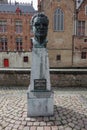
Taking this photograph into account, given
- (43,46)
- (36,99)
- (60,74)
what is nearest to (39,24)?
(43,46)

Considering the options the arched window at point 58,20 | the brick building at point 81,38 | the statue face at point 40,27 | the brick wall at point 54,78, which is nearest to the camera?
the statue face at point 40,27

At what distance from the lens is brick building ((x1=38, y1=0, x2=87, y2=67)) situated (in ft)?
81.6

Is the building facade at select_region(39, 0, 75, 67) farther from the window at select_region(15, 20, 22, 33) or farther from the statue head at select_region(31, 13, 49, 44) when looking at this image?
the statue head at select_region(31, 13, 49, 44)

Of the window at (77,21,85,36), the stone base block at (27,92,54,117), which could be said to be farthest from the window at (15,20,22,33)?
the stone base block at (27,92,54,117)

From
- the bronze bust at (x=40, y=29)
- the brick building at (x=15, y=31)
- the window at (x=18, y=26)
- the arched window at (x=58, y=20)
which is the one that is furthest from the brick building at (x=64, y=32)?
the bronze bust at (x=40, y=29)

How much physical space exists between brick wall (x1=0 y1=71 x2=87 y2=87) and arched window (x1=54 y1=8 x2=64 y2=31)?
15598 millimetres

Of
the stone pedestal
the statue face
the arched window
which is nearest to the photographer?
the statue face

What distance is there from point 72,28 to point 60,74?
1611cm

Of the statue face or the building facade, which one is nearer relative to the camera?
the statue face

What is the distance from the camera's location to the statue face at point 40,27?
568 cm

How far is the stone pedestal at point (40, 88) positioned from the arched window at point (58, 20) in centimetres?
1993

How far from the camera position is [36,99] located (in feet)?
19.3

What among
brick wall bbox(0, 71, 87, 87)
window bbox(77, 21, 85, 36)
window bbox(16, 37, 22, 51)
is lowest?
brick wall bbox(0, 71, 87, 87)

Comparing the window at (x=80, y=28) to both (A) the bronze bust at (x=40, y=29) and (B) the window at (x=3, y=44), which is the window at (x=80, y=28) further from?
(A) the bronze bust at (x=40, y=29)
